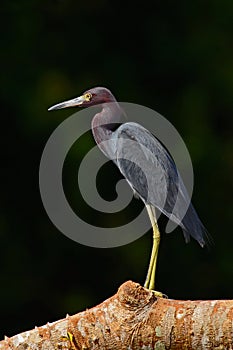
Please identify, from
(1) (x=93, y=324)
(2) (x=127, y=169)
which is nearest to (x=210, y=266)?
(2) (x=127, y=169)

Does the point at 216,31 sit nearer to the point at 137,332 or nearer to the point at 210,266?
the point at 210,266

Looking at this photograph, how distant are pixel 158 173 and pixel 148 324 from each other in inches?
19.4

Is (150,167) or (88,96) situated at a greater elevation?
(88,96)

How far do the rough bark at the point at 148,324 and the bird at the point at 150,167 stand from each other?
31 cm

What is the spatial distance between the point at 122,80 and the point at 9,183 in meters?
0.73

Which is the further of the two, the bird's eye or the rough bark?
the bird's eye

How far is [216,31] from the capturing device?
515 cm

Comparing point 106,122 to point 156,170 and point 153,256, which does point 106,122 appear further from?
point 153,256

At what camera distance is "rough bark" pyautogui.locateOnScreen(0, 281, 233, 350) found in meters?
1.94

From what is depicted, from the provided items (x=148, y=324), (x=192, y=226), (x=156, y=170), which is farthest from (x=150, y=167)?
(x=148, y=324)

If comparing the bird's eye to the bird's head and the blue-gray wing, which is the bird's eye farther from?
the blue-gray wing

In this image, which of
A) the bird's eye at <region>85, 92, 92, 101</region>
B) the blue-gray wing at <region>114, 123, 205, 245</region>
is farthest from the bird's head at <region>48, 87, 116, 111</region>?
the blue-gray wing at <region>114, 123, 205, 245</region>

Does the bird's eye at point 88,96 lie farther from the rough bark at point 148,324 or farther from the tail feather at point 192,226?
the rough bark at point 148,324

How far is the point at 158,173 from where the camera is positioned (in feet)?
7.78
